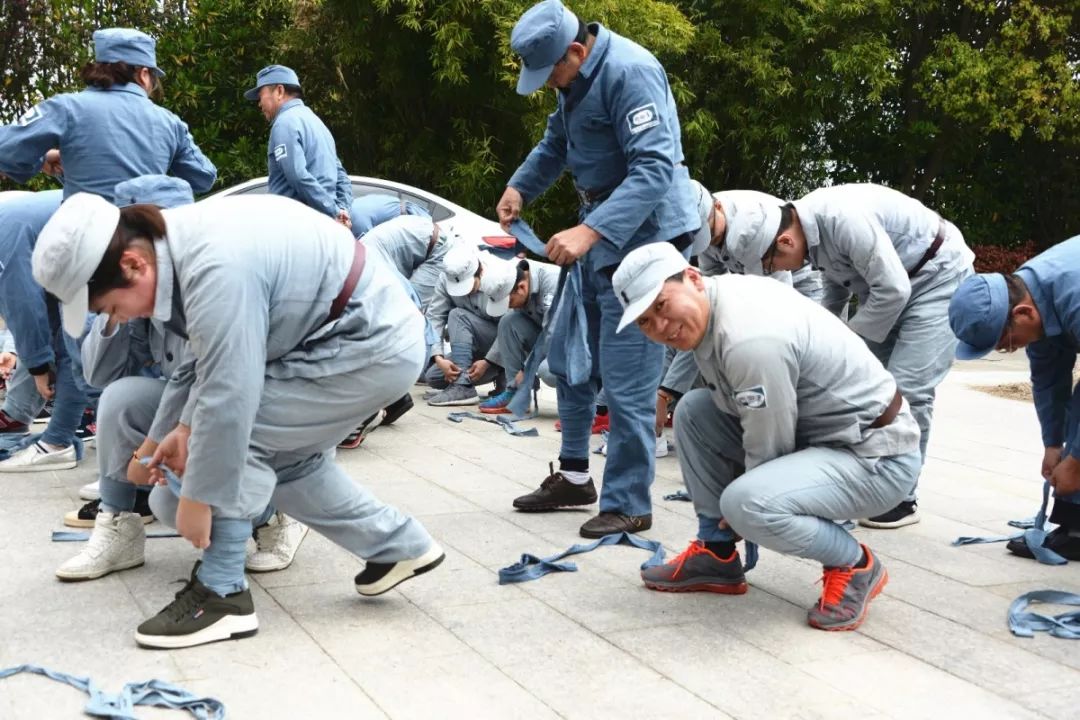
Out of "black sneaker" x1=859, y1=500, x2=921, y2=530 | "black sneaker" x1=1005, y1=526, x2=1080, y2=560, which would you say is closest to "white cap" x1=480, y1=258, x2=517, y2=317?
"black sneaker" x1=859, y1=500, x2=921, y2=530

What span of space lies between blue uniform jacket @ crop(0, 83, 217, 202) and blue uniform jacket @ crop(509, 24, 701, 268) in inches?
76.8

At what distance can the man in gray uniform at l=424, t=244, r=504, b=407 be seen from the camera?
8078 millimetres

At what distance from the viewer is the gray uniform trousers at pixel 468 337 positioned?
828 centimetres

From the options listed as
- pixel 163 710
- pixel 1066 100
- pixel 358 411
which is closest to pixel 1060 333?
pixel 358 411

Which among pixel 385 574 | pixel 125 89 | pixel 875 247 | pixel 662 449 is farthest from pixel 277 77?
pixel 385 574

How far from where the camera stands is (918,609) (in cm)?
387

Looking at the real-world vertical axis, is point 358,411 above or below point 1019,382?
above

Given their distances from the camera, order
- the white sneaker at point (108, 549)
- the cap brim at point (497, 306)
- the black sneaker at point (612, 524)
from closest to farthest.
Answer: the white sneaker at point (108, 549) → the black sneaker at point (612, 524) → the cap brim at point (497, 306)

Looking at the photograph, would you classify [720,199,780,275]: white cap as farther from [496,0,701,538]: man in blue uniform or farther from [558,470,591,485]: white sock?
[558,470,591,485]: white sock

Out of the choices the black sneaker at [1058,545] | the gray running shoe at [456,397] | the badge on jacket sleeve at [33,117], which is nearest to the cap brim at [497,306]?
the gray running shoe at [456,397]

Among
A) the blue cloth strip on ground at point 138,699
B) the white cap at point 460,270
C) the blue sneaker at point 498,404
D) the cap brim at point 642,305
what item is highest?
the cap brim at point 642,305

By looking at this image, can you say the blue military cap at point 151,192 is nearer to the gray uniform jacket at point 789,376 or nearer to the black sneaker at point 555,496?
the black sneaker at point 555,496

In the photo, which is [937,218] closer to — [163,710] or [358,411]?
[358,411]

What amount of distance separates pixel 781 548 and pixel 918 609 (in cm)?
62
